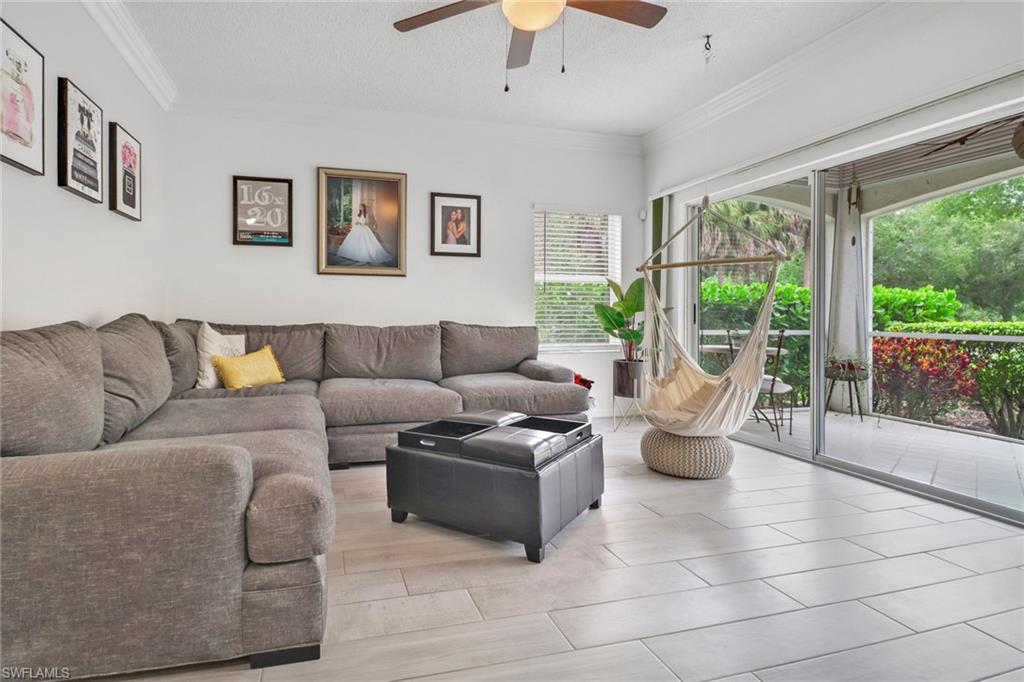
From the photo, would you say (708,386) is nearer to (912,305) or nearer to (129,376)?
(912,305)

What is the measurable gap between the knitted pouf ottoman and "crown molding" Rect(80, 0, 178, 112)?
3952 millimetres

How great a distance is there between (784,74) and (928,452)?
8.57ft

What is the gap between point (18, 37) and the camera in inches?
88.1

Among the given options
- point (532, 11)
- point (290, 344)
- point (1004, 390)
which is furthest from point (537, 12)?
point (1004, 390)

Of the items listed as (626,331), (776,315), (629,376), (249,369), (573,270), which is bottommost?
(629,376)

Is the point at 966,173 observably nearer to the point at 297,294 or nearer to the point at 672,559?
the point at 672,559

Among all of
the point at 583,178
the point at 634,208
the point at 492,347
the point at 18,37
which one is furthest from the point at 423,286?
the point at 18,37

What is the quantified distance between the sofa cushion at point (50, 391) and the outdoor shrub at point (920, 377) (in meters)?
4.21

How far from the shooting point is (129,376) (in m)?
2.45

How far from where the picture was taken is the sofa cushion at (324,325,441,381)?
439cm

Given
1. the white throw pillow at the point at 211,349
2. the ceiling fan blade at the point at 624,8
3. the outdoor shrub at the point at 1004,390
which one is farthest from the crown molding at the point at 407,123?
the outdoor shrub at the point at 1004,390

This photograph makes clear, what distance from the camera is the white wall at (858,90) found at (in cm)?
274

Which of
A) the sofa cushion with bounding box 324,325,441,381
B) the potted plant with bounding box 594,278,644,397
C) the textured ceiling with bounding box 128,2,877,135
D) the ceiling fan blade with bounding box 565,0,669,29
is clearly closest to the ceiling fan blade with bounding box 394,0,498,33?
the ceiling fan blade with bounding box 565,0,669,29

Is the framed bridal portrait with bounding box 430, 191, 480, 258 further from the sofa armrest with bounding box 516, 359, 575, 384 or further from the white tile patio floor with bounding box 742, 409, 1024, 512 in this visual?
the white tile patio floor with bounding box 742, 409, 1024, 512
